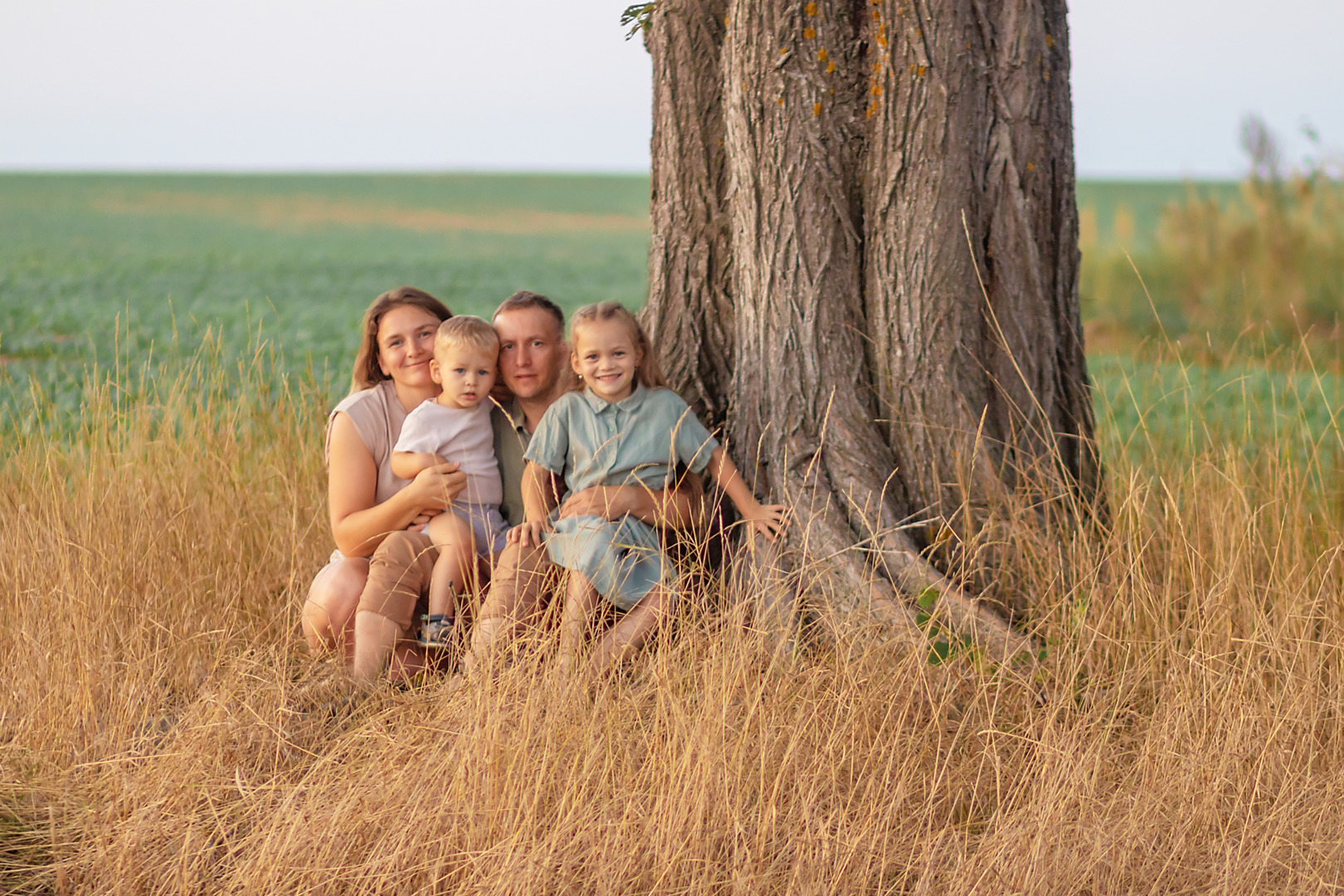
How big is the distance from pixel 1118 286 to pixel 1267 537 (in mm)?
10587

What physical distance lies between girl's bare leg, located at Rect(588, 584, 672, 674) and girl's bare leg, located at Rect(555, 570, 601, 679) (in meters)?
0.07

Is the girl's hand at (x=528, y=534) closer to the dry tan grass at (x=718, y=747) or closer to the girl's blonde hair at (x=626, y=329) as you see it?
the dry tan grass at (x=718, y=747)

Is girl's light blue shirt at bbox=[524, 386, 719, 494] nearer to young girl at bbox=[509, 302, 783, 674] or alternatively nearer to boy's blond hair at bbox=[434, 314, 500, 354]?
young girl at bbox=[509, 302, 783, 674]

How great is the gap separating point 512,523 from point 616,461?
495 mm

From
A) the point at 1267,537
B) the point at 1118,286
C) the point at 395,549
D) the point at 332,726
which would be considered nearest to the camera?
the point at 332,726

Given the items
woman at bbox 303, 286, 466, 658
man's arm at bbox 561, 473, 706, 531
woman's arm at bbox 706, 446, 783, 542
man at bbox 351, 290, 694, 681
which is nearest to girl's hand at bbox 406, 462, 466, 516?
woman at bbox 303, 286, 466, 658

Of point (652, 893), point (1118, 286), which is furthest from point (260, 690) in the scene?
point (1118, 286)

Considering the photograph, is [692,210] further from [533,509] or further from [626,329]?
[533,509]

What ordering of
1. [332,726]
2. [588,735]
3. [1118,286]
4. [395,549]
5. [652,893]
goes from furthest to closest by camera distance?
[1118,286]
[395,549]
[332,726]
[588,735]
[652,893]

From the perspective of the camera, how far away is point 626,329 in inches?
139

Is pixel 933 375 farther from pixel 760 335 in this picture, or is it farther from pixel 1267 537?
pixel 1267 537

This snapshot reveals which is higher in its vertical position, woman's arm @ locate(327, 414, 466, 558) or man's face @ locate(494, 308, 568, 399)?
man's face @ locate(494, 308, 568, 399)

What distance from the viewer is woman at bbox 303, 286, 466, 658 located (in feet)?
11.9

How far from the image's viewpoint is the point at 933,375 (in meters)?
3.65
